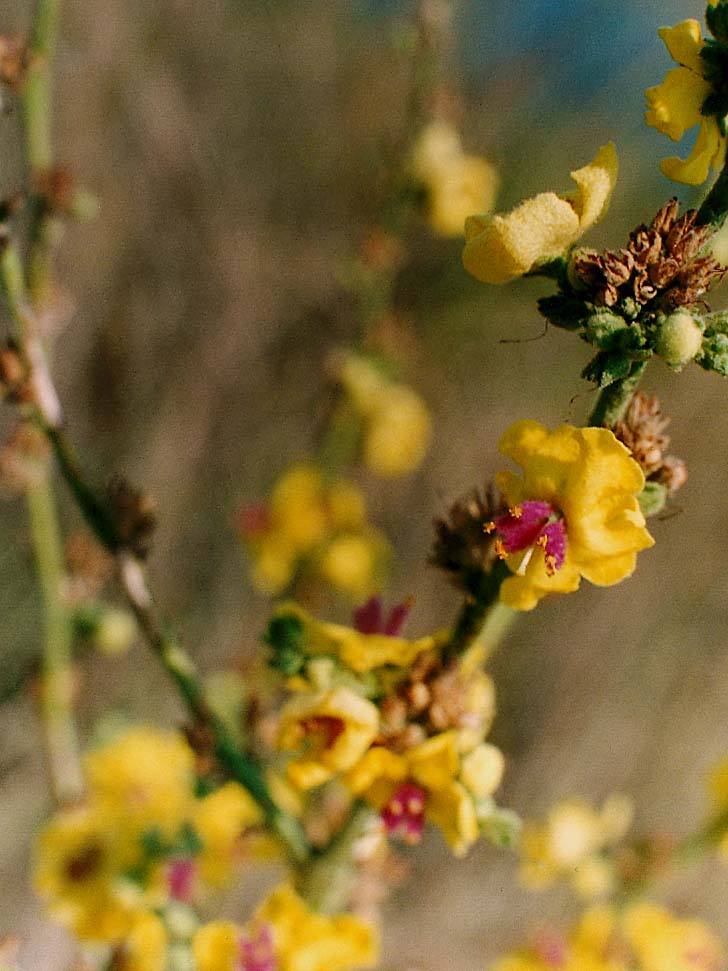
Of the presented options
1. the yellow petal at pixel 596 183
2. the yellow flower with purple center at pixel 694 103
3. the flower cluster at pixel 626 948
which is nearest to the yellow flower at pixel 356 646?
the yellow petal at pixel 596 183

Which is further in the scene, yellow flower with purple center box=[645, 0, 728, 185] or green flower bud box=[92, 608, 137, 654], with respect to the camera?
green flower bud box=[92, 608, 137, 654]

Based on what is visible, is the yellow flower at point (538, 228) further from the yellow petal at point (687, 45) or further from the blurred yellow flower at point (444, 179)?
the blurred yellow flower at point (444, 179)

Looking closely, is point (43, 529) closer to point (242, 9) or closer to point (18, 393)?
point (18, 393)

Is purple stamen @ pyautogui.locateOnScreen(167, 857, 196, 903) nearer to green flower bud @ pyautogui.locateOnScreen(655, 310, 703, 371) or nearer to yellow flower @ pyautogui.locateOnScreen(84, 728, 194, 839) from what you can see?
yellow flower @ pyautogui.locateOnScreen(84, 728, 194, 839)

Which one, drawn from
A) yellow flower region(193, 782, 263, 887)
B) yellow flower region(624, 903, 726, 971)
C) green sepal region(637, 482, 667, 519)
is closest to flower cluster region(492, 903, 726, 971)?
yellow flower region(624, 903, 726, 971)

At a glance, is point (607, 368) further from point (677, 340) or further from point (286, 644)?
point (286, 644)
